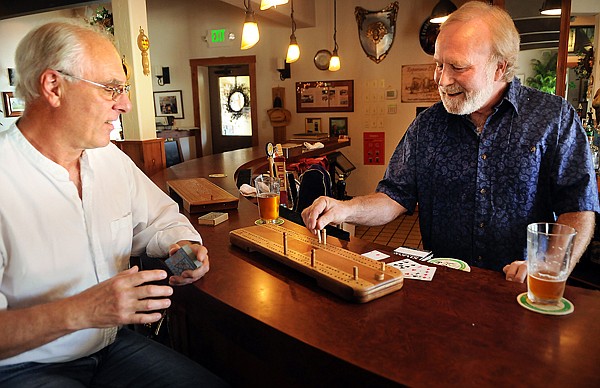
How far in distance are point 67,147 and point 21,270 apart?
0.38m

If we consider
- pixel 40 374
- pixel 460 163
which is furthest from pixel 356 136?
pixel 40 374

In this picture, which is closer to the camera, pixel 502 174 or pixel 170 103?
pixel 502 174

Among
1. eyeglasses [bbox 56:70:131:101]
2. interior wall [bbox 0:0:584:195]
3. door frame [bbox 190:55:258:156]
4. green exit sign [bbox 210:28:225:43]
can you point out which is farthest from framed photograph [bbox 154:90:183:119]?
eyeglasses [bbox 56:70:131:101]

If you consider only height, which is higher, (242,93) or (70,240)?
(242,93)

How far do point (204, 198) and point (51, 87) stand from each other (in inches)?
39.5

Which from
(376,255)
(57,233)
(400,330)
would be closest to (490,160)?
(376,255)

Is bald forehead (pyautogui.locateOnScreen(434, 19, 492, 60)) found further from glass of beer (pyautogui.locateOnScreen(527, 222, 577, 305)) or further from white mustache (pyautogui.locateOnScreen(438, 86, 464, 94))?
glass of beer (pyautogui.locateOnScreen(527, 222, 577, 305))

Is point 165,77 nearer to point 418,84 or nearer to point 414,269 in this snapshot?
point 418,84

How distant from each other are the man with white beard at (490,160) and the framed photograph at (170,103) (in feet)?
23.4

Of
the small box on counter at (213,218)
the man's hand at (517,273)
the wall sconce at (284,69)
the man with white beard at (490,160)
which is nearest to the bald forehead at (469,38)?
the man with white beard at (490,160)

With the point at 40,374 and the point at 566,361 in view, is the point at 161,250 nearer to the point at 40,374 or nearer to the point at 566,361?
the point at 40,374

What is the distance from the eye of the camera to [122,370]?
141cm

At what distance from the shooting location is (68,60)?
52.6 inches

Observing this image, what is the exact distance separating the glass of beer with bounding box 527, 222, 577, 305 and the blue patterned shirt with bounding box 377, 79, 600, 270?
0.69 m
